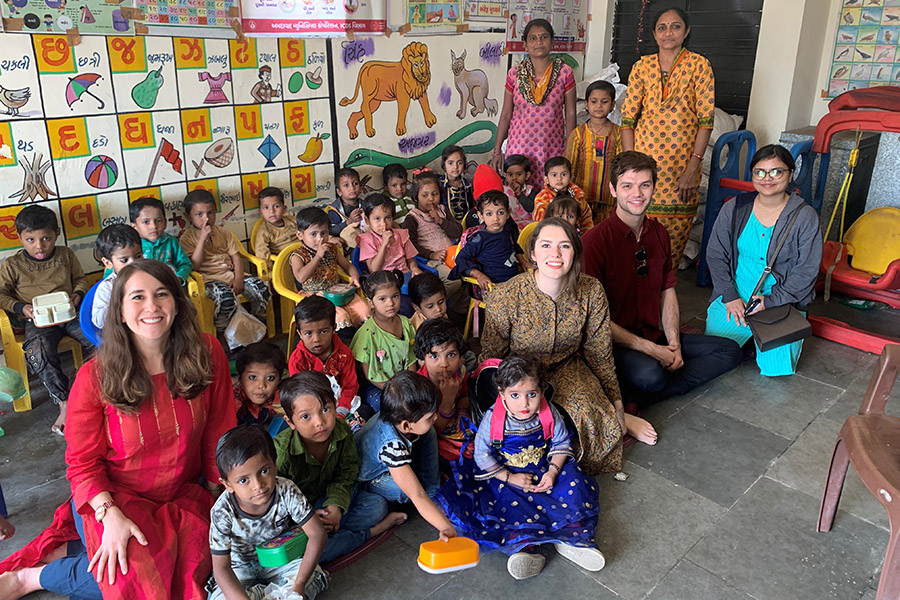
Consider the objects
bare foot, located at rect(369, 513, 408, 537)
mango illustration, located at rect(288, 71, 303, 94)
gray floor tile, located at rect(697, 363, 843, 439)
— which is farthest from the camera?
mango illustration, located at rect(288, 71, 303, 94)

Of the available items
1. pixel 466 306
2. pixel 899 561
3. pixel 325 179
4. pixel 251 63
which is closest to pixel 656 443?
pixel 899 561

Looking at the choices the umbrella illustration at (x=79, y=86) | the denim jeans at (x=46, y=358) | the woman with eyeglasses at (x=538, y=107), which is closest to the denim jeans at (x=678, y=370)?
the woman with eyeglasses at (x=538, y=107)

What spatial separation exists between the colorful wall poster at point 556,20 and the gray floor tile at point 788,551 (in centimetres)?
427

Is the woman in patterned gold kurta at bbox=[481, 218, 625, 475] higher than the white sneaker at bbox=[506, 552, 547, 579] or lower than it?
higher

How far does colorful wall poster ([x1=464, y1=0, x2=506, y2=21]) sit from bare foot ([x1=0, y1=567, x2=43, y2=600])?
4567 mm

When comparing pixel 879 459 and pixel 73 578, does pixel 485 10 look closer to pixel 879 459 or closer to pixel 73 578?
pixel 879 459

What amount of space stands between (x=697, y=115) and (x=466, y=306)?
2.01 metres

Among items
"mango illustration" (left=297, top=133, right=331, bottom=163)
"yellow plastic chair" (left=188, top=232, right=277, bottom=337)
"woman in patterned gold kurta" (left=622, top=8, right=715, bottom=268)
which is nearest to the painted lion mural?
"mango illustration" (left=297, top=133, right=331, bottom=163)

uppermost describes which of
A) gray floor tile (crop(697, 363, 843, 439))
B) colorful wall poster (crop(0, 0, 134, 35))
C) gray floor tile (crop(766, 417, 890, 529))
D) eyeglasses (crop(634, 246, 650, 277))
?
colorful wall poster (crop(0, 0, 134, 35))

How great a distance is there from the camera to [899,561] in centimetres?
193

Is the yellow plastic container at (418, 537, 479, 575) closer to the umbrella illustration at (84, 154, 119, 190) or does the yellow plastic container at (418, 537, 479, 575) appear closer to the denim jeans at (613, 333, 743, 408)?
the denim jeans at (613, 333, 743, 408)

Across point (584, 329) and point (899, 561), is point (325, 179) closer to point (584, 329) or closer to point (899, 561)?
point (584, 329)

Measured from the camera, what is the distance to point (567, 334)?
9.98ft

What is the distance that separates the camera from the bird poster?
5.34 m
